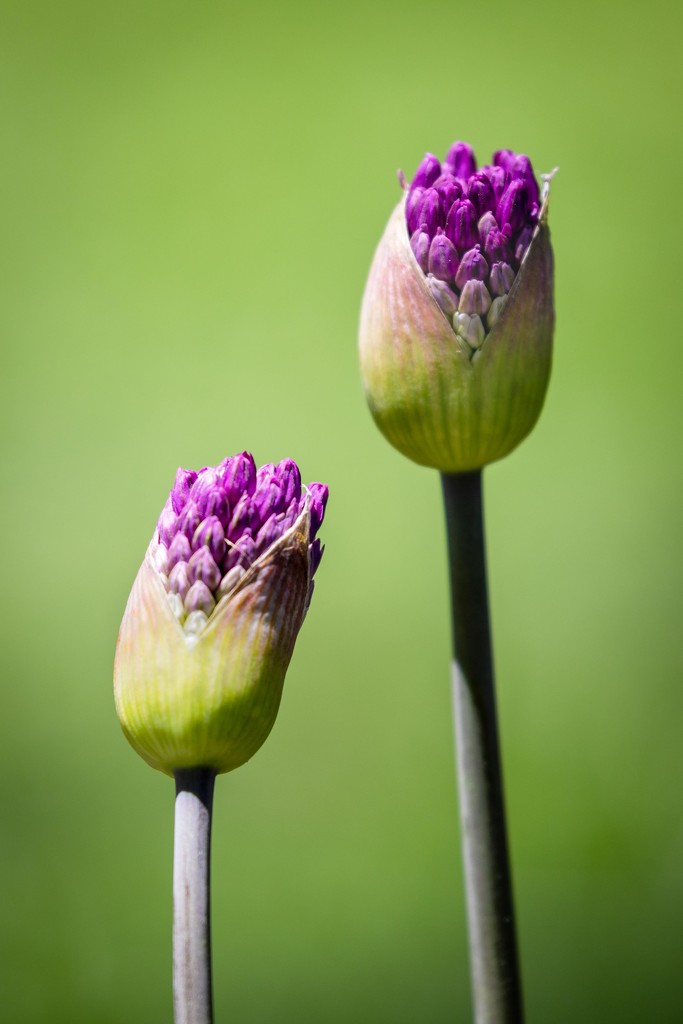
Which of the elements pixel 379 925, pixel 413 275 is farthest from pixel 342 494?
pixel 413 275

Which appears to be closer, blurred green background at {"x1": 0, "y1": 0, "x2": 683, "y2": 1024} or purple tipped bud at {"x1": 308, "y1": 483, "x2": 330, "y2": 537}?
purple tipped bud at {"x1": 308, "y1": 483, "x2": 330, "y2": 537}

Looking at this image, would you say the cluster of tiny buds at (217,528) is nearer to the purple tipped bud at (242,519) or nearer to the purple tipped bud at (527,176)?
the purple tipped bud at (242,519)

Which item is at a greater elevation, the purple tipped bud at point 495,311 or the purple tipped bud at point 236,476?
the purple tipped bud at point 495,311

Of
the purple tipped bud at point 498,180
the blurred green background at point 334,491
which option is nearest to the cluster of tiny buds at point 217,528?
the purple tipped bud at point 498,180

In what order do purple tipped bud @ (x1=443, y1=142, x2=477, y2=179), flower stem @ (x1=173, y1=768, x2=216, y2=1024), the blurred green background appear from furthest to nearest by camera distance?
the blurred green background, purple tipped bud @ (x1=443, y1=142, x2=477, y2=179), flower stem @ (x1=173, y1=768, x2=216, y2=1024)

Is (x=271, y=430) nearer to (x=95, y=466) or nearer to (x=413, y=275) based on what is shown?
(x=95, y=466)

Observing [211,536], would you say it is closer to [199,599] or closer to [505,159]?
[199,599]

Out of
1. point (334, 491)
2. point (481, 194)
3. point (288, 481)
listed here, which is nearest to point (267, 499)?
point (288, 481)

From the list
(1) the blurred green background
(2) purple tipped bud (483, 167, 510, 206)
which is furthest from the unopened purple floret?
(1) the blurred green background

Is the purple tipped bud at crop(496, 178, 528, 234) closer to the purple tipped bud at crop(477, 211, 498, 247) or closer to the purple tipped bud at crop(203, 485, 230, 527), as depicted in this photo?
the purple tipped bud at crop(477, 211, 498, 247)
